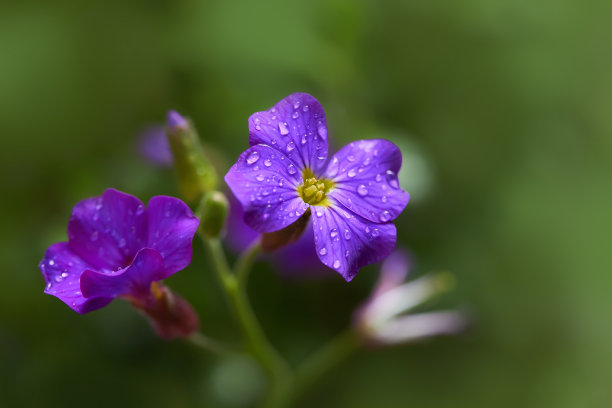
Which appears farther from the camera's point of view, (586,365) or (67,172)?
(586,365)

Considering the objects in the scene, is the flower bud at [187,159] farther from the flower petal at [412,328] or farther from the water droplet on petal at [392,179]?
the flower petal at [412,328]

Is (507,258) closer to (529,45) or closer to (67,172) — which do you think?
(529,45)

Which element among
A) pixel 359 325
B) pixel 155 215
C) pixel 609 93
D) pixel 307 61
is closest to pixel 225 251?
pixel 359 325

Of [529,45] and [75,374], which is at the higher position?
[529,45]

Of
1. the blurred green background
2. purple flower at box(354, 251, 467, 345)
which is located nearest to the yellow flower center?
purple flower at box(354, 251, 467, 345)

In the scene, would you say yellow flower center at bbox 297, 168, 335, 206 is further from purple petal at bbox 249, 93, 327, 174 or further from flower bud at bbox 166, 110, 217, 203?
flower bud at bbox 166, 110, 217, 203

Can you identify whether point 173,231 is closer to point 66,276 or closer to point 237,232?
point 66,276

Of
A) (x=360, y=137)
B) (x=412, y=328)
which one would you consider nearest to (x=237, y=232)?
(x=360, y=137)
